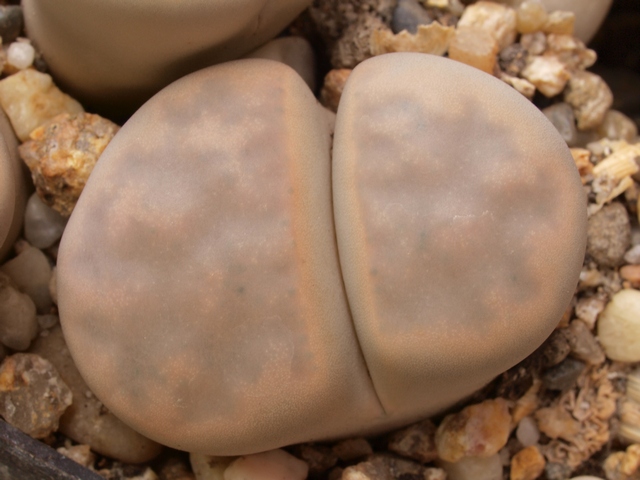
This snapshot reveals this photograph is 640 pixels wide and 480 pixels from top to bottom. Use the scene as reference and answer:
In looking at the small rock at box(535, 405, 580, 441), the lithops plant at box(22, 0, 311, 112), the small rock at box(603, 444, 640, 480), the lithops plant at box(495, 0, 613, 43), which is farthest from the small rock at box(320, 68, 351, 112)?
the small rock at box(603, 444, 640, 480)

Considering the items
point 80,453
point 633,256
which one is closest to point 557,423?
point 633,256

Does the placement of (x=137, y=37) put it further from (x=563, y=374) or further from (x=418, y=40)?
(x=563, y=374)

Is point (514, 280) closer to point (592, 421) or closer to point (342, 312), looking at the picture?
point (342, 312)

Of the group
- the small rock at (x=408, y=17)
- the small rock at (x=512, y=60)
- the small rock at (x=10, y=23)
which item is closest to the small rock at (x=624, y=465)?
the small rock at (x=512, y=60)

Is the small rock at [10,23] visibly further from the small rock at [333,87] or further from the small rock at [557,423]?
the small rock at [557,423]

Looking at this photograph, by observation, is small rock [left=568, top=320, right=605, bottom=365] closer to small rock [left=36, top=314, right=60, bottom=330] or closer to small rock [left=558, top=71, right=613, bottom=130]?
small rock [left=558, top=71, right=613, bottom=130]
